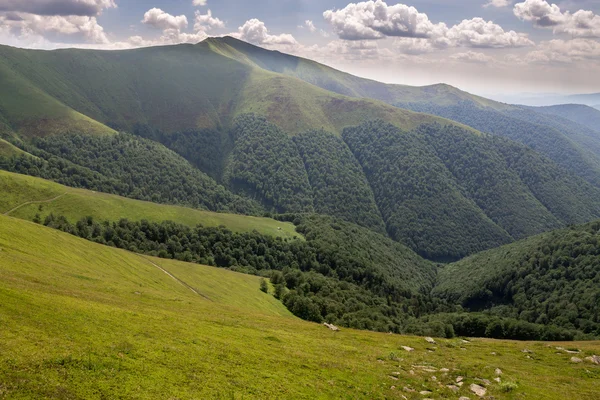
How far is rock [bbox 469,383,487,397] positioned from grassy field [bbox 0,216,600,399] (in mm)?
523

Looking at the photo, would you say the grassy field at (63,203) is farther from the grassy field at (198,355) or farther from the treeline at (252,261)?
the grassy field at (198,355)

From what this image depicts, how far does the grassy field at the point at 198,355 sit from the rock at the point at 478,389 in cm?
52

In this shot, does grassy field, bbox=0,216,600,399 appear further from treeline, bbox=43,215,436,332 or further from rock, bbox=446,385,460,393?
treeline, bbox=43,215,436,332

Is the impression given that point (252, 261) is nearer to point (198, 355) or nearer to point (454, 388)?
point (198, 355)

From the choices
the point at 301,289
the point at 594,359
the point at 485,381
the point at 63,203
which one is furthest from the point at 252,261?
the point at 485,381

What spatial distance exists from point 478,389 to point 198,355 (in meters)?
27.3

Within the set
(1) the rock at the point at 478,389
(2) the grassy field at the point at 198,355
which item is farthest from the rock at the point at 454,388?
(1) the rock at the point at 478,389

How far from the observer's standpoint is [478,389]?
38094 mm

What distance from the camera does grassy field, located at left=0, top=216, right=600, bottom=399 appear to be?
90.7 ft

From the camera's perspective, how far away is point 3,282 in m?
41.6

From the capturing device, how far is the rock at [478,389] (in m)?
37.1

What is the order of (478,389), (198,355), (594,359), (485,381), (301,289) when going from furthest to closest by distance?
(301,289) < (594,359) < (485,381) < (478,389) < (198,355)

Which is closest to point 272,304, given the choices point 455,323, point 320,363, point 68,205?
point 455,323

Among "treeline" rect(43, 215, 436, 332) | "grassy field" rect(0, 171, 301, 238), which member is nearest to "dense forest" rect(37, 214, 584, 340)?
"treeline" rect(43, 215, 436, 332)
